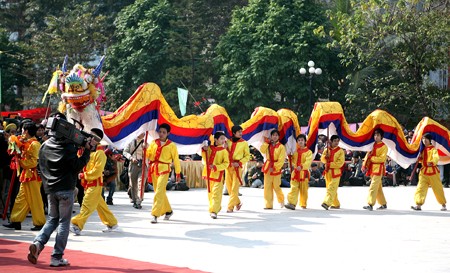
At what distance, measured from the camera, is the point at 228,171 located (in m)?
16.7

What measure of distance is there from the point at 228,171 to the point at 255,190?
7.98 meters

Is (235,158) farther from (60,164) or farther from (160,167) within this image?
(60,164)

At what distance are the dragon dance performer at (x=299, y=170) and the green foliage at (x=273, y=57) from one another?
1839cm

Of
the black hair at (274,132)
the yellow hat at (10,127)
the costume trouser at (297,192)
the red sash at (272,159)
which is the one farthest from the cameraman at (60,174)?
the costume trouser at (297,192)

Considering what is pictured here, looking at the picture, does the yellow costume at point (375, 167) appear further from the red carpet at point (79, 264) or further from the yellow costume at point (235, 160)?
the red carpet at point (79, 264)

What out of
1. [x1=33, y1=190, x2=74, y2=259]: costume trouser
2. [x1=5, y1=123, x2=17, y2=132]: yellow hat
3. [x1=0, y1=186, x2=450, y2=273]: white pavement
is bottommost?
[x1=0, y1=186, x2=450, y2=273]: white pavement

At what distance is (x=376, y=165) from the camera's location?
1723 cm

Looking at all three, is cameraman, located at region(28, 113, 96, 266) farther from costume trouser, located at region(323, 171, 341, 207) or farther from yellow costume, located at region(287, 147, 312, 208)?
costume trouser, located at region(323, 171, 341, 207)

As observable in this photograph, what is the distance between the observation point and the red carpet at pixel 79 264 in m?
9.45

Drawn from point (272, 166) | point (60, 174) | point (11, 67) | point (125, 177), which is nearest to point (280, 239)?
point (60, 174)

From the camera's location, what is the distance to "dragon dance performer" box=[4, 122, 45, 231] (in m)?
13.2

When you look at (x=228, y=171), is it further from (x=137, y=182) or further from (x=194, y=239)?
(x=194, y=239)

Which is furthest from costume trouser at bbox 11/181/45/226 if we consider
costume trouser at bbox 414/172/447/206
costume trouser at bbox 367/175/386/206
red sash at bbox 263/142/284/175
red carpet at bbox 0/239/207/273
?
costume trouser at bbox 414/172/447/206

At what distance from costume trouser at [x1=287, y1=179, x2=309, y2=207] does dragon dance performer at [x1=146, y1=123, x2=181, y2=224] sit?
3409mm
